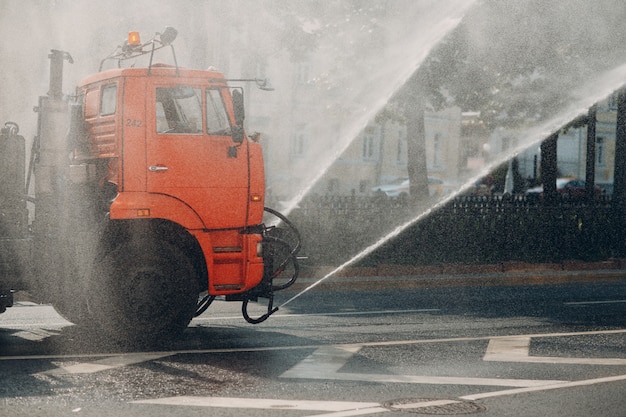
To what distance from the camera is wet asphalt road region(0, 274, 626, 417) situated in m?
7.49

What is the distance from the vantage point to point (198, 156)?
10.3m

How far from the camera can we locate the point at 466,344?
10.4 meters

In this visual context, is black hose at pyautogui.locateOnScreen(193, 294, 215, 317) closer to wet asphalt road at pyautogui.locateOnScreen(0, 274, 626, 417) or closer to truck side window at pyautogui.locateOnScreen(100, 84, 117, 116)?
wet asphalt road at pyautogui.locateOnScreen(0, 274, 626, 417)

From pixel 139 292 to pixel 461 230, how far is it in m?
10.2

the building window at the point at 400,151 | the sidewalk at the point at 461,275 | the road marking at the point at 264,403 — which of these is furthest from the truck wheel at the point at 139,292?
the building window at the point at 400,151

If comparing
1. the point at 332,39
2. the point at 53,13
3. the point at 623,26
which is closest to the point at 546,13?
the point at 623,26

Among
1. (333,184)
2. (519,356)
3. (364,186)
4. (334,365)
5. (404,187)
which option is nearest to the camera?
(334,365)

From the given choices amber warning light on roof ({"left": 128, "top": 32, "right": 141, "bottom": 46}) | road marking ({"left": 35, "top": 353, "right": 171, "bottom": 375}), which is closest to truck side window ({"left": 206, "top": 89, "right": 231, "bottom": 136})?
amber warning light on roof ({"left": 128, "top": 32, "right": 141, "bottom": 46})

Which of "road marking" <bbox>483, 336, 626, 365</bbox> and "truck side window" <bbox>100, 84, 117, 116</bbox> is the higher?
"truck side window" <bbox>100, 84, 117, 116</bbox>

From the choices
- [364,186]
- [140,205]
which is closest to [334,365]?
[140,205]

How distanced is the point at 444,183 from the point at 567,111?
26837 mm

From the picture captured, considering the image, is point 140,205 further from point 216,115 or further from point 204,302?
point 204,302

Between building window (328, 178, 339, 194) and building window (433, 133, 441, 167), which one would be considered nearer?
building window (328, 178, 339, 194)

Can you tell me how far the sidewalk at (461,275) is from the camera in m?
16.5
